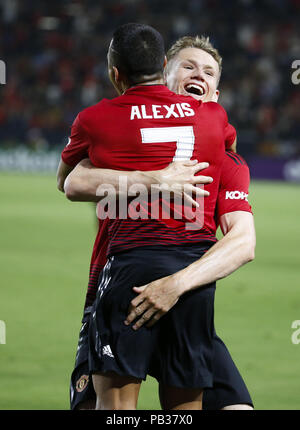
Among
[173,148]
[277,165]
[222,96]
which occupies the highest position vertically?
[173,148]

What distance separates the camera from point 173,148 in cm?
301

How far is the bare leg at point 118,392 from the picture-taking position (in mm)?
2918

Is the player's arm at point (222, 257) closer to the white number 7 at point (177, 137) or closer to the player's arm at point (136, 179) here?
the player's arm at point (136, 179)

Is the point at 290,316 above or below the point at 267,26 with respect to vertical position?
below

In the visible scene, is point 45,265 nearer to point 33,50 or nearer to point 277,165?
point 277,165

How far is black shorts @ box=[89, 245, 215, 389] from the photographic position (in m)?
2.95

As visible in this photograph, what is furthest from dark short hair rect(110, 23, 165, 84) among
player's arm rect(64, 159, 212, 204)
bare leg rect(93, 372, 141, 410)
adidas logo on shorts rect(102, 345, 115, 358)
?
bare leg rect(93, 372, 141, 410)

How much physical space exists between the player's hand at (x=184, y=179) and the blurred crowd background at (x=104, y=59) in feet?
69.8

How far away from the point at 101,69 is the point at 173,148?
28984 millimetres

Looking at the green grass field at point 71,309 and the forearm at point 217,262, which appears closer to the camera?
the forearm at point 217,262

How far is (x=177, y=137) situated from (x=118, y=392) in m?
0.96

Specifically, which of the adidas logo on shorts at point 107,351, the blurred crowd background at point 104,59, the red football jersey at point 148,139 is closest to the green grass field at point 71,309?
the adidas logo on shorts at point 107,351

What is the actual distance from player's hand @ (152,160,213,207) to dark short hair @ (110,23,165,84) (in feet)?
1.17

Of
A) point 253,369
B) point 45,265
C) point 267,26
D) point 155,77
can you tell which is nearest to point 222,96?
point 267,26
